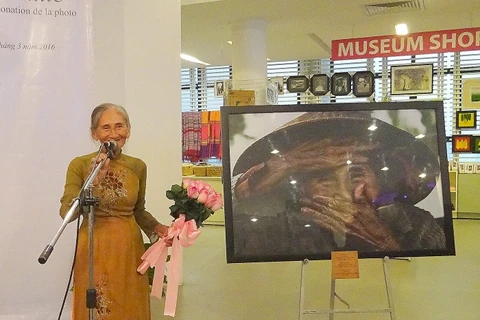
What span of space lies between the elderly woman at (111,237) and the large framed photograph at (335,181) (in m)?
0.46

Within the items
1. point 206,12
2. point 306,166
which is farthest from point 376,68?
point 306,166

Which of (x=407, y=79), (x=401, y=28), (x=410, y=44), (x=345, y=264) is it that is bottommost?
(x=345, y=264)

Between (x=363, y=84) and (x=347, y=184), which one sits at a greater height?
(x=363, y=84)

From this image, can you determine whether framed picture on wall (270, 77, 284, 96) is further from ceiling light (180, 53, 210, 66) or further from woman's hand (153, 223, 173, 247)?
woman's hand (153, 223, 173, 247)

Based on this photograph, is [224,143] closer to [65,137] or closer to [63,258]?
[65,137]

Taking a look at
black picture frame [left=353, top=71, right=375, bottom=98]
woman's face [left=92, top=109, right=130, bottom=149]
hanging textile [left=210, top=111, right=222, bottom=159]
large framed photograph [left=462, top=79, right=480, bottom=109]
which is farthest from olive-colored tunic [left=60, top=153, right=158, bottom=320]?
hanging textile [left=210, top=111, right=222, bottom=159]

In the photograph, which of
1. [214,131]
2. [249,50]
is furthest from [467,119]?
[214,131]

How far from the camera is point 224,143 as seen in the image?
93.8 inches

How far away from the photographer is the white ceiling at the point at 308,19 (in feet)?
18.6

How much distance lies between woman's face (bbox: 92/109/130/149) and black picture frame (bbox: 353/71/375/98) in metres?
4.77

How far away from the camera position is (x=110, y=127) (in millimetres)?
2139

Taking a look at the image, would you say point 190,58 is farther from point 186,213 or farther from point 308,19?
point 186,213

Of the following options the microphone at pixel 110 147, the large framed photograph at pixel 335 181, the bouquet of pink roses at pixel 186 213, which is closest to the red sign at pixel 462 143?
the large framed photograph at pixel 335 181

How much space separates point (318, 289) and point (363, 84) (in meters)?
3.11
